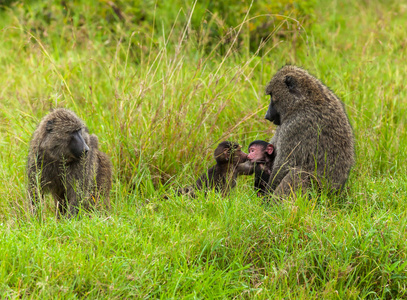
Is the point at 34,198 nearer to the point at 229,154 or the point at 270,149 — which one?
the point at 229,154

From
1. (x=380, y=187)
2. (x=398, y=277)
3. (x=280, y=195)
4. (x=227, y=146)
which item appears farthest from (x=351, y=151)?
(x=398, y=277)

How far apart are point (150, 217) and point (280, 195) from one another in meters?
0.96

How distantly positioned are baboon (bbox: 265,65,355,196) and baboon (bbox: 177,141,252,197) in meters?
0.34

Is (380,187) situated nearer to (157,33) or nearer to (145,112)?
(145,112)

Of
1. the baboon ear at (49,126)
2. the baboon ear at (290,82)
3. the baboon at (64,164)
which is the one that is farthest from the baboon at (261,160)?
the baboon ear at (49,126)

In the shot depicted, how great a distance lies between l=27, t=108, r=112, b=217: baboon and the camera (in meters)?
3.68

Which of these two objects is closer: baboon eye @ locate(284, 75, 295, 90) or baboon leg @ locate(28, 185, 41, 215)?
baboon leg @ locate(28, 185, 41, 215)

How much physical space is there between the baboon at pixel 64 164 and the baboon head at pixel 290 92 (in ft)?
4.73

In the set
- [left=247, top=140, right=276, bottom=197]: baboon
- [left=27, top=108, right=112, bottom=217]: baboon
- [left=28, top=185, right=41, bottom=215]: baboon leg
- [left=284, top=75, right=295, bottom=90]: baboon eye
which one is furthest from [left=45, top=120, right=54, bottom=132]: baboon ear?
[left=284, top=75, right=295, bottom=90]: baboon eye

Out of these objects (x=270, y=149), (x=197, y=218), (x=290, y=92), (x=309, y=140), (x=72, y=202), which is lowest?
(x=72, y=202)

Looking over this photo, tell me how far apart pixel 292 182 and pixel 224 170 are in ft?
2.16

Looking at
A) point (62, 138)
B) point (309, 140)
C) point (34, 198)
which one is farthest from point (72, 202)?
point (309, 140)

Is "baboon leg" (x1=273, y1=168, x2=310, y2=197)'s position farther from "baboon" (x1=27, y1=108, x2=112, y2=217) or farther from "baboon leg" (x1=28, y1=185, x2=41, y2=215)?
"baboon leg" (x1=28, y1=185, x2=41, y2=215)

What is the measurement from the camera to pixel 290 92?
3.98 m
